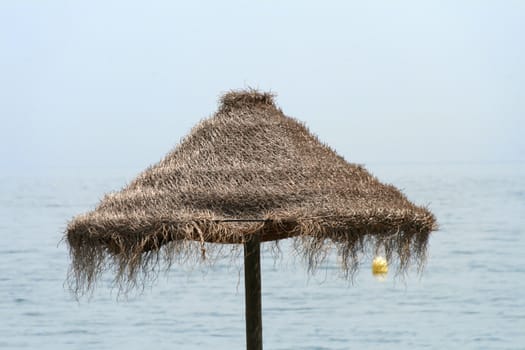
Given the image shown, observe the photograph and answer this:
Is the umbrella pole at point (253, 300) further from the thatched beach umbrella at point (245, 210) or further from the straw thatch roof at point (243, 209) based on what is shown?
the straw thatch roof at point (243, 209)

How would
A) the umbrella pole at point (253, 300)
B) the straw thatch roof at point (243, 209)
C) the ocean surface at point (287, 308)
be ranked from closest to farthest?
the straw thatch roof at point (243, 209) < the umbrella pole at point (253, 300) < the ocean surface at point (287, 308)

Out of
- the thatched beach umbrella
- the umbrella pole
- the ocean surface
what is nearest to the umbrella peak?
the thatched beach umbrella

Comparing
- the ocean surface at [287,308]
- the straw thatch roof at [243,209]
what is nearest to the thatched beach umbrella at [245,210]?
the straw thatch roof at [243,209]

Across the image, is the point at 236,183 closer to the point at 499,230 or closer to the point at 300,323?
the point at 300,323

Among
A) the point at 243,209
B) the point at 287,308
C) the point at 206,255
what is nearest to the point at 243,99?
the point at 243,209

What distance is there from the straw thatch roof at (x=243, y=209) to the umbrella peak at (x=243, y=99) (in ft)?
0.65

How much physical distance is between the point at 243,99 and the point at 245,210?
0.82 m

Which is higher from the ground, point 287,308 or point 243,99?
point 243,99

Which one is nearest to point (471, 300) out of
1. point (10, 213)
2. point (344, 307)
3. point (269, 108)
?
point (344, 307)

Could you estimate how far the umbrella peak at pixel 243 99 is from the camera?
6.09 meters

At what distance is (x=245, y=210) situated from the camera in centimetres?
552

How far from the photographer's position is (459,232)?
80.9ft

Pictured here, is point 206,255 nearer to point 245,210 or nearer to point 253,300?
point 245,210

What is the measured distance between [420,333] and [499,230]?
10.5 m
